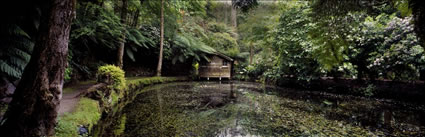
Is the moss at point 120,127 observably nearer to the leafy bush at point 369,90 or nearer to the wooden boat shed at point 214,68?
the leafy bush at point 369,90

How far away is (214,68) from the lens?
15.2 meters

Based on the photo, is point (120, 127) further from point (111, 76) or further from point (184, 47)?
point (184, 47)

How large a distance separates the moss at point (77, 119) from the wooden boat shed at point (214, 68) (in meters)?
12.0

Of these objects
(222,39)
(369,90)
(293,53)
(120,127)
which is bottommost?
(120,127)

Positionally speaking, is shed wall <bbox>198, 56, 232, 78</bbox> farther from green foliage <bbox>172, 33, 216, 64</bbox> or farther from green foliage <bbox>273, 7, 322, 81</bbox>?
green foliage <bbox>273, 7, 322, 81</bbox>

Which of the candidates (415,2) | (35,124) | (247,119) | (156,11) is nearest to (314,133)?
(247,119)

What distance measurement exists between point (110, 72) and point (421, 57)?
7.32 m

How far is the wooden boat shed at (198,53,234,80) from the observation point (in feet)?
49.9

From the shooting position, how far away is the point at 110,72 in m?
4.70

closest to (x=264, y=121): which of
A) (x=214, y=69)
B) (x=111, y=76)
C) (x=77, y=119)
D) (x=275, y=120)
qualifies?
(x=275, y=120)

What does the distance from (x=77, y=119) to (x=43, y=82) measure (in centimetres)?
80

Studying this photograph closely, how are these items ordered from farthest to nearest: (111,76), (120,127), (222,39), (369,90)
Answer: (222,39), (369,90), (111,76), (120,127)

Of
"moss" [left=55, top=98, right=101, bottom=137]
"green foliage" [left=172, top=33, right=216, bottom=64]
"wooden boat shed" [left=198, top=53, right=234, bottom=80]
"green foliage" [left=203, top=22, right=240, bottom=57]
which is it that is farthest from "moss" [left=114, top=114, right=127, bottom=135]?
"green foliage" [left=203, top=22, right=240, bottom=57]

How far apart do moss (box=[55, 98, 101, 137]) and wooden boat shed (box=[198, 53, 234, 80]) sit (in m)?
12.0
